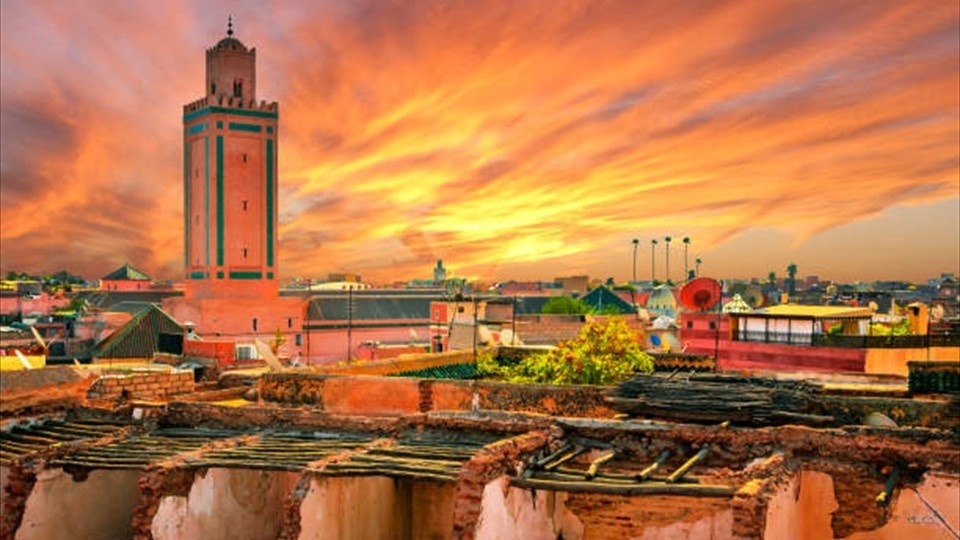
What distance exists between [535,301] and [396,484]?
66134mm

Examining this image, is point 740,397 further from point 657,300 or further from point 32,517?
point 657,300


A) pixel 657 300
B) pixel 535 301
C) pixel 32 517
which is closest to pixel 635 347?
pixel 32 517

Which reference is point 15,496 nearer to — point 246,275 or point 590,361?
point 590,361

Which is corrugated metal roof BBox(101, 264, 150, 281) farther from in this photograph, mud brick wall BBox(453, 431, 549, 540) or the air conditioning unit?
mud brick wall BBox(453, 431, 549, 540)

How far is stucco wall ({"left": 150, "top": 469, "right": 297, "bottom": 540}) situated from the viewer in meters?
9.61

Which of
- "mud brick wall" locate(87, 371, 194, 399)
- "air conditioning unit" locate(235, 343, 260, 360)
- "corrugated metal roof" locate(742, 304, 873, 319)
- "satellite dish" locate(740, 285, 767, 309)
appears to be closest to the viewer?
"mud brick wall" locate(87, 371, 194, 399)

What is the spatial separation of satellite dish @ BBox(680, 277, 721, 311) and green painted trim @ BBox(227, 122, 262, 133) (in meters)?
31.1

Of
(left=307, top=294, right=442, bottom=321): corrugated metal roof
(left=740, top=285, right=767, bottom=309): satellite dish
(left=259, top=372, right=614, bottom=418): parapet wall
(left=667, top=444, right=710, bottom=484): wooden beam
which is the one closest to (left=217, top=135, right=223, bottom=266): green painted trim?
(left=307, top=294, right=442, bottom=321): corrugated metal roof

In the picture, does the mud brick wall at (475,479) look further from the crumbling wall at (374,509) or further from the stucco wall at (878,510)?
the stucco wall at (878,510)

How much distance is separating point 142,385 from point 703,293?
58.2ft

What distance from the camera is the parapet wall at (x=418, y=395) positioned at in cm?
1244

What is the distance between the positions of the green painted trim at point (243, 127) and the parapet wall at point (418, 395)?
37597 millimetres

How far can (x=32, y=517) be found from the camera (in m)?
10.4

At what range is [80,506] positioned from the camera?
1092 centimetres
